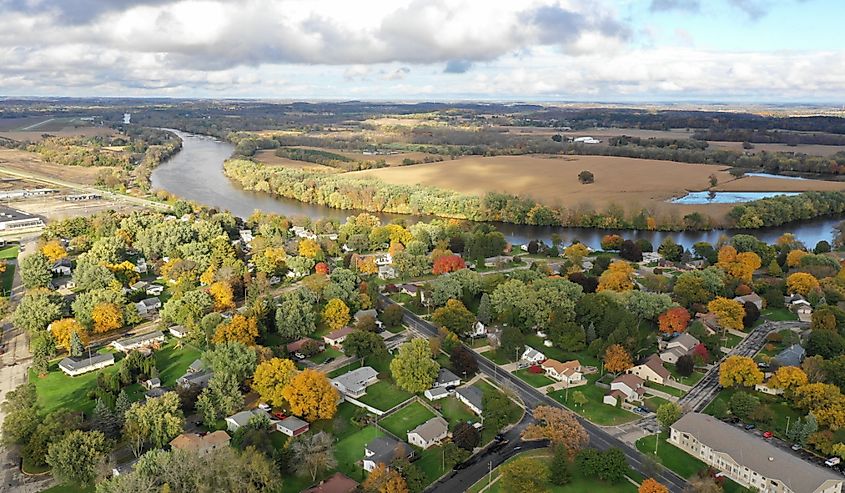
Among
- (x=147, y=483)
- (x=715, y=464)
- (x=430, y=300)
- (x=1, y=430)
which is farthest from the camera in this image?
(x=430, y=300)

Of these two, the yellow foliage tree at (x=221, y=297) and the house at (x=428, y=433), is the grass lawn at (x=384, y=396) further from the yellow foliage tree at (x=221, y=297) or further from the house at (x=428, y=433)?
the yellow foliage tree at (x=221, y=297)

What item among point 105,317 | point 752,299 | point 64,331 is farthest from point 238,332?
point 752,299

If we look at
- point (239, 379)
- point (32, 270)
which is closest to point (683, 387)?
point (239, 379)

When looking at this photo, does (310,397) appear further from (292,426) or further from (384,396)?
(384,396)

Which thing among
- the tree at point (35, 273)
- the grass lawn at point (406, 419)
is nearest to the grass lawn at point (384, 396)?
the grass lawn at point (406, 419)

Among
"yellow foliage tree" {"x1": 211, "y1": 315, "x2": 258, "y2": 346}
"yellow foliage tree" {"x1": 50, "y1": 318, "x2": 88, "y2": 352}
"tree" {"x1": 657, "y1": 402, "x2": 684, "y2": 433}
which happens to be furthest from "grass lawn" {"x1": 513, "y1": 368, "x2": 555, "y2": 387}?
"yellow foliage tree" {"x1": 50, "y1": 318, "x2": 88, "y2": 352}

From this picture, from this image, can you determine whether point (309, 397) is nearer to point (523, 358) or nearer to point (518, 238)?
point (523, 358)

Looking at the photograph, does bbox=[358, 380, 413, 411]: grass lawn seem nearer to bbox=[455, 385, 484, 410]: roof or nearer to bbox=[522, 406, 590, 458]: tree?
bbox=[455, 385, 484, 410]: roof
